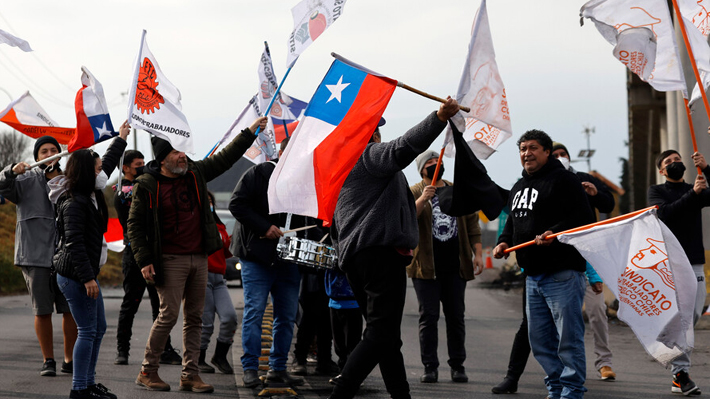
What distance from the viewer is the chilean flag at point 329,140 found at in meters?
5.38

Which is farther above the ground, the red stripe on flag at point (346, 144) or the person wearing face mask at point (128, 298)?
the red stripe on flag at point (346, 144)

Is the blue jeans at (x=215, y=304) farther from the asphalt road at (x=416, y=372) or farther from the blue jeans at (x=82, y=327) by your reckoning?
the blue jeans at (x=82, y=327)

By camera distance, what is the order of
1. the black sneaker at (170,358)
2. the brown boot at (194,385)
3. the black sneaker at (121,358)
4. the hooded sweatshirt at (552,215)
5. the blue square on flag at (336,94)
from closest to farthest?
the blue square on flag at (336,94), the hooded sweatshirt at (552,215), the brown boot at (194,385), the black sneaker at (121,358), the black sneaker at (170,358)

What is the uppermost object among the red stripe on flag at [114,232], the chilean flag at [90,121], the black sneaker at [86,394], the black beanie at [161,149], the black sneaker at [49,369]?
the chilean flag at [90,121]

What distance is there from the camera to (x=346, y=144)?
539cm

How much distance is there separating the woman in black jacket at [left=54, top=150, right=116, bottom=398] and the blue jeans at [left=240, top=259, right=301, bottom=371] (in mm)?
1169

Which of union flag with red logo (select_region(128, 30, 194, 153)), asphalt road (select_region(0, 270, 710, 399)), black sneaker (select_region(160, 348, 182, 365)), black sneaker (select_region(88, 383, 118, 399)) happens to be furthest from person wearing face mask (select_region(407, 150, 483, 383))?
black sneaker (select_region(88, 383, 118, 399))

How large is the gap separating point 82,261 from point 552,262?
3266 mm

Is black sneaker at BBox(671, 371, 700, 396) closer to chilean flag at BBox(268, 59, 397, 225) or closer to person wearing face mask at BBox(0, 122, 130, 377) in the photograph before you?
chilean flag at BBox(268, 59, 397, 225)

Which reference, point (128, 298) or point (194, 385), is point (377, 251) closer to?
point (194, 385)

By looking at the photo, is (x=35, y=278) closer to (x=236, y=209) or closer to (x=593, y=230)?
(x=236, y=209)

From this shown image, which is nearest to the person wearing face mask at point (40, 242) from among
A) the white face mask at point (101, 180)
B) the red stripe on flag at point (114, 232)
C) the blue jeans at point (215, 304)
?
the white face mask at point (101, 180)

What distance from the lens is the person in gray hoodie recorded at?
207 inches

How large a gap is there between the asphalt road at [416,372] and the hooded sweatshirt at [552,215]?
139 cm
